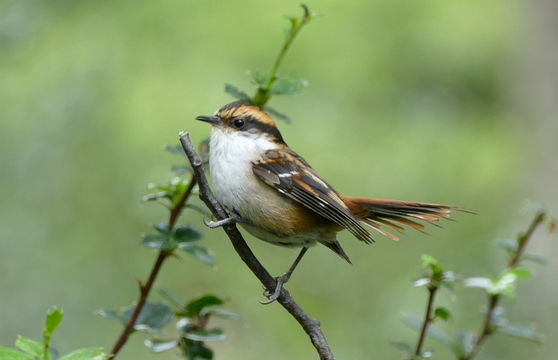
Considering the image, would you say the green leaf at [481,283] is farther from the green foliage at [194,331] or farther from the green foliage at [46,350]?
the green foliage at [46,350]

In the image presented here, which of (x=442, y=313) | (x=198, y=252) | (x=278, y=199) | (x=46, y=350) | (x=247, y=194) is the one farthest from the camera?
(x=278, y=199)

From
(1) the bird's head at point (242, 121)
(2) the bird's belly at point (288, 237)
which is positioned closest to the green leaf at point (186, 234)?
(2) the bird's belly at point (288, 237)

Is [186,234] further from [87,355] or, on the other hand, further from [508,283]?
[508,283]

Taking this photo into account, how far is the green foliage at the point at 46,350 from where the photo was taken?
6.22 feet

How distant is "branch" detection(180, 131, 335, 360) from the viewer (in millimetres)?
2414

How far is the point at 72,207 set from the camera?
6375 mm

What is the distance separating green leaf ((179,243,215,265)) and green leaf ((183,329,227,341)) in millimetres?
264

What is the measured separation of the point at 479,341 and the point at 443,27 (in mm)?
10302

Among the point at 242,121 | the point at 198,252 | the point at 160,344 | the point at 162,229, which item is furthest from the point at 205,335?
the point at 242,121

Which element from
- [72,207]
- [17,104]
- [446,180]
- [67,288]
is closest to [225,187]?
[67,288]

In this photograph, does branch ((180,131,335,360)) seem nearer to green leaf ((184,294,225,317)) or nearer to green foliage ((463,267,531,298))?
green leaf ((184,294,225,317))

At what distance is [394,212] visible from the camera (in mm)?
3531

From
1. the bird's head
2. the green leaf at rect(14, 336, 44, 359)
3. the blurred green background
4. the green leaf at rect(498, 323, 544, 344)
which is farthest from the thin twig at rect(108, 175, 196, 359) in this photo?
the blurred green background

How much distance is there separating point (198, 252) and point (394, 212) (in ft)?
3.77
